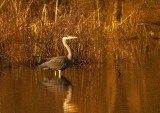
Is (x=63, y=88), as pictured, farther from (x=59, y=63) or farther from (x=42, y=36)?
(x=42, y=36)

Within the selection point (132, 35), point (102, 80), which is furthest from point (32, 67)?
point (132, 35)

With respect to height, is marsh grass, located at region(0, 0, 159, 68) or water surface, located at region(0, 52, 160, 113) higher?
marsh grass, located at region(0, 0, 159, 68)

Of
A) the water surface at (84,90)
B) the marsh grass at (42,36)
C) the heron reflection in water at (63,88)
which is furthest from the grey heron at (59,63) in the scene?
the marsh grass at (42,36)

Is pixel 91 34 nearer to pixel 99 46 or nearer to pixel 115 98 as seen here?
pixel 99 46

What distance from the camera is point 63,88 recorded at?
485 inches

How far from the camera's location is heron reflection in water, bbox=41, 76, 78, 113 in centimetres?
1011

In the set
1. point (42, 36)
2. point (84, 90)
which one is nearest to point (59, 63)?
point (42, 36)

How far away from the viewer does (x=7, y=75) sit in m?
14.4

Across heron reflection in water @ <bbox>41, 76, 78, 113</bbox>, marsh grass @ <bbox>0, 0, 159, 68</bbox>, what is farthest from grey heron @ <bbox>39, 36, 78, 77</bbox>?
marsh grass @ <bbox>0, 0, 159, 68</bbox>

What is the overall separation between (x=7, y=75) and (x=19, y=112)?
474cm

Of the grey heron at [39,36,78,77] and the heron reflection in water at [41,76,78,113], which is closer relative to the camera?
the heron reflection in water at [41,76,78,113]

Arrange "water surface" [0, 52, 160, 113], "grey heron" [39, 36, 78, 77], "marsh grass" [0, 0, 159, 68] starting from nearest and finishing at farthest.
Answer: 1. "water surface" [0, 52, 160, 113]
2. "grey heron" [39, 36, 78, 77]
3. "marsh grass" [0, 0, 159, 68]

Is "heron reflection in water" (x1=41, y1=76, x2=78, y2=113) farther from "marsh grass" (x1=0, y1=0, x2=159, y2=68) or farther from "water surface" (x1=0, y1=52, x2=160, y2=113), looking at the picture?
"marsh grass" (x1=0, y1=0, x2=159, y2=68)

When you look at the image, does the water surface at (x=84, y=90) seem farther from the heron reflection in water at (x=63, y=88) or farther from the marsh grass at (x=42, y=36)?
the marsh grass at (x=42, y=36)
